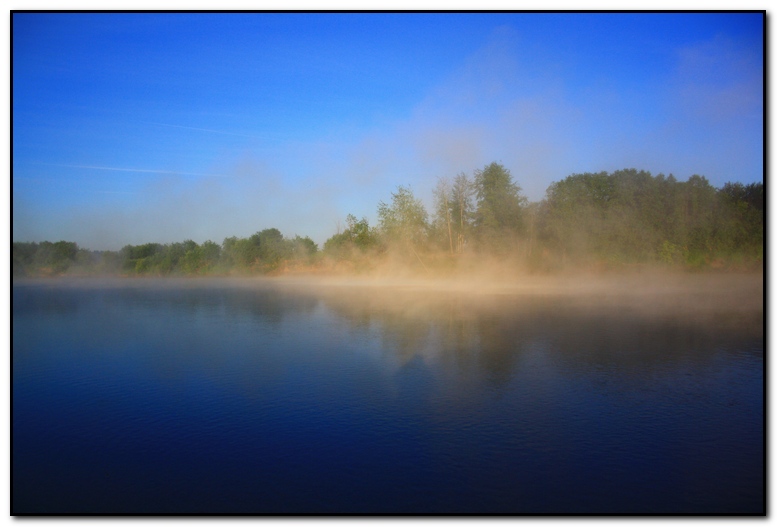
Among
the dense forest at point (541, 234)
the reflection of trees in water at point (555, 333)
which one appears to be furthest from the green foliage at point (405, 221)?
the reflection of trees in water at point (555, 333)

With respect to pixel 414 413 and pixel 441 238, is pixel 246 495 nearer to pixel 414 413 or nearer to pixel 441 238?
pixel 414 413

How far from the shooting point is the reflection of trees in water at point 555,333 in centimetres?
893

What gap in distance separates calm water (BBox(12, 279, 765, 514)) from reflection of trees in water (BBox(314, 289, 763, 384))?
0.09 m

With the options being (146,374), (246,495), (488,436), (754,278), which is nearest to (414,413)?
(488,436)

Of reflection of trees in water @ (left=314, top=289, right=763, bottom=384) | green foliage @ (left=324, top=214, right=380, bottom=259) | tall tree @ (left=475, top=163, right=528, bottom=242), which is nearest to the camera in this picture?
reflection of trees in water @ (left=314, top=289, right=763, bottom=384)

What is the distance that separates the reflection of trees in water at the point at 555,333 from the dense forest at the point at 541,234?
7925 mm

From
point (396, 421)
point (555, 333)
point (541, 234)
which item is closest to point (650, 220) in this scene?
point (541, 234)

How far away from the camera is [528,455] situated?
5117mm

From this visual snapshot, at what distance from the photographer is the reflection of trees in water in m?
8.93

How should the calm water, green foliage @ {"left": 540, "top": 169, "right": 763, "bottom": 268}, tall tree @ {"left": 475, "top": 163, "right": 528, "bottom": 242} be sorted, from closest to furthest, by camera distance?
the calm water → green foliage @ {"left": 540, "top": 169, "right": 763, "bottom": 268} → tall tree @ {"left": 475, "top": 163, "right": 528, "bottom": 242}

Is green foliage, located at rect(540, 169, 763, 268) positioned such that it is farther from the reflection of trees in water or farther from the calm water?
the calm water

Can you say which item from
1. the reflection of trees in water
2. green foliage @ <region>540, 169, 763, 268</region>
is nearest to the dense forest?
green foliage @ <region>540, 169, 763, 268</region>

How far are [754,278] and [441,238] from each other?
15931 mm

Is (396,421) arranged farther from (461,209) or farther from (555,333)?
(461,209)
